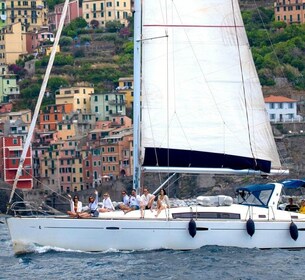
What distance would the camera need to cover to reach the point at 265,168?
40.8 metres

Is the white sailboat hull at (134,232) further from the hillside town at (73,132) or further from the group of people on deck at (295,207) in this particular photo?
the hillside town at (73,132)

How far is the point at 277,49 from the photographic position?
5423 inches

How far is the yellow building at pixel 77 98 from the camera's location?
135 meters

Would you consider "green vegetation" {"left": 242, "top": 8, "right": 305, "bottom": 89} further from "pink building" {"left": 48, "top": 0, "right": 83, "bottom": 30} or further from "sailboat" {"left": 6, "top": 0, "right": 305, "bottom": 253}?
"sailboat" {"left": 6, "top": 0, "right": 305, "bottom": 253}

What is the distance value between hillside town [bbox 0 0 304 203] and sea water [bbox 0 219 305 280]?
6982 cm

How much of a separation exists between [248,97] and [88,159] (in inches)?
2998

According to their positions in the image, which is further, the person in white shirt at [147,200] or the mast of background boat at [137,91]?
the mast of background boat at [137,91]

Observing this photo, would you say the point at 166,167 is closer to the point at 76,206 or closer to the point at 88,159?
→ the point at 76,206

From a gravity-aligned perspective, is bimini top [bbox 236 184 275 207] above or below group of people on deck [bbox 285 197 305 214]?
above

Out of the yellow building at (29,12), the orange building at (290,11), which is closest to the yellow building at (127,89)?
the orange building at (290,11)

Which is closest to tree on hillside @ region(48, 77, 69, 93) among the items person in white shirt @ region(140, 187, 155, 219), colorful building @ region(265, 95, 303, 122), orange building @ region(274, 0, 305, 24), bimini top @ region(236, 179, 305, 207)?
orange building @ region(274, 0, 305, 24)

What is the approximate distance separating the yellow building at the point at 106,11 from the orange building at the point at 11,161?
53.7m

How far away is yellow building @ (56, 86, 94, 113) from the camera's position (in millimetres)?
135375

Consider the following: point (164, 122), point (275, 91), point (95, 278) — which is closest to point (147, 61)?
point (164, 122)
